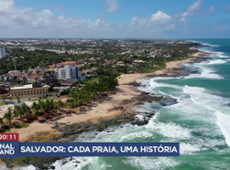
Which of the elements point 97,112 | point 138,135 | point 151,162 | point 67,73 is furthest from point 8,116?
point 67,73

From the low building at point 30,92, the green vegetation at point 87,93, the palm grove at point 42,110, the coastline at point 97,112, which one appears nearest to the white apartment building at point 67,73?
the green vegetation at point 87,93

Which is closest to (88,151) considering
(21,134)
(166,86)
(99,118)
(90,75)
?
(21,134)

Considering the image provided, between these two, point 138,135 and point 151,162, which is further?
point 138,135

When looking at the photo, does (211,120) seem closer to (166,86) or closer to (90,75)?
(166,86)

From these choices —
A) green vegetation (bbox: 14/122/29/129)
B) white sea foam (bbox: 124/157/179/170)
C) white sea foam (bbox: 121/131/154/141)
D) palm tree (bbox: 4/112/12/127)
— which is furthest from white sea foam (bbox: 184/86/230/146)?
palm tree (bbox: 4/112/12/127)

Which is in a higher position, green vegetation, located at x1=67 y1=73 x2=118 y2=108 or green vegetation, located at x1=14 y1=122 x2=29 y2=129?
green vegetation, located at x1=67 y1=73 x2=118 y2=108

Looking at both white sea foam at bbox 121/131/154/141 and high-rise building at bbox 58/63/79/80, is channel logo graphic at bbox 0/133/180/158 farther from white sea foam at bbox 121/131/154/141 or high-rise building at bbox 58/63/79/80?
high-rise building at bbox 58/63/79/80

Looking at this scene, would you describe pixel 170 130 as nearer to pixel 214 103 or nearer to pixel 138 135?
pixel 138 135

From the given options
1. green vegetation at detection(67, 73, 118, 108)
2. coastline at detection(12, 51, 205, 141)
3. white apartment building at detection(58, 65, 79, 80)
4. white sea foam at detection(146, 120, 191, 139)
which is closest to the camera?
white sea foam at detection(146, 120, 191, 139)

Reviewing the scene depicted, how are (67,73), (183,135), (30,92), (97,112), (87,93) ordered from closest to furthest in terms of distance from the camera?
(183,135), (97,112), (87,93), (30,92), (67,73)
